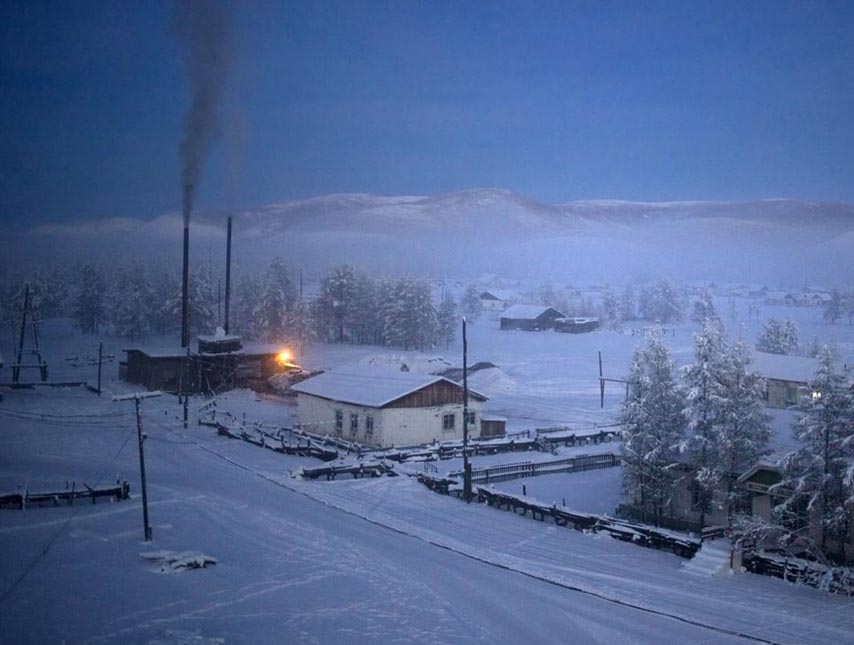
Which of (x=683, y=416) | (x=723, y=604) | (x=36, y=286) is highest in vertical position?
(x=36, y=286)

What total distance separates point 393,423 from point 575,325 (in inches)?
3480

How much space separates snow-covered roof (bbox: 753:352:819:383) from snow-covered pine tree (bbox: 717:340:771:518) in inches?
744

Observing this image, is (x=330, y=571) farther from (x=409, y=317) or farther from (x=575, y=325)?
(x=575, y=325)

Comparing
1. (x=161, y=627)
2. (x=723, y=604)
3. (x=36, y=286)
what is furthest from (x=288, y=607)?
(x=36, y=286)

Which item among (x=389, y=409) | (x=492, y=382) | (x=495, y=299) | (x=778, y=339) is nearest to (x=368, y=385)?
(x=389, y=409)

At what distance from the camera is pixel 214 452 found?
3641 centimetres

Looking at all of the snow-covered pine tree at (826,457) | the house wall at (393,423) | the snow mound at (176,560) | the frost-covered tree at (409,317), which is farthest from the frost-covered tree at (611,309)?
the snow mound at (176,560)

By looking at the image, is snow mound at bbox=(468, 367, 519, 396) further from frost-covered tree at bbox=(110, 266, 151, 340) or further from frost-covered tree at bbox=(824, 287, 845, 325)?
frost-covered tree at bbox=(824, 287, 845, 325)

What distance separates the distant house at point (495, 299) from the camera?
558ft

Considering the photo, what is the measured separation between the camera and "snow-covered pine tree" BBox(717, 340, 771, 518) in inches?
1069

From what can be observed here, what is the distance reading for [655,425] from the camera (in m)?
29.4

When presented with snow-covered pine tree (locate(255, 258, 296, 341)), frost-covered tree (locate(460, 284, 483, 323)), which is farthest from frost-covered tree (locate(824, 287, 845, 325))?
snow-covered pine tree (locate(255, 258, 296, 341))

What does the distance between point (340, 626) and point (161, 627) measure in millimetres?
3894

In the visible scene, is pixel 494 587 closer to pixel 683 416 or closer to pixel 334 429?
pixel 683 416
